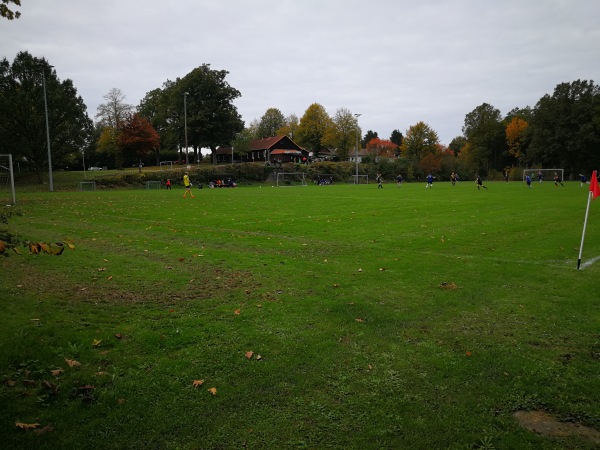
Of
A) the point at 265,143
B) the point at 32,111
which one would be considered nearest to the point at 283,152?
the point at 265,143

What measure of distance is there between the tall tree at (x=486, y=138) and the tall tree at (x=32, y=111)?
290ft

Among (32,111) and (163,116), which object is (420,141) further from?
(32,111)

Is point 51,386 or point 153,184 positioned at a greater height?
point 51,386

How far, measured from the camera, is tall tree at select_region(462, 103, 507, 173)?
101 m

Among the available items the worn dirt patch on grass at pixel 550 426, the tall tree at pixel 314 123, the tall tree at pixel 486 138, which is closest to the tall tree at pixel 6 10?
the worn dirt patch on grass at pixel 550 426

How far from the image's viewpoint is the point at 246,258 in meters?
10.1

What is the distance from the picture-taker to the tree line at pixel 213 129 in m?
48.4

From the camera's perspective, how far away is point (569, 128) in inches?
3223

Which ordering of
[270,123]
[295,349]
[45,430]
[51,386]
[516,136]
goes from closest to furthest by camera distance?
[45,430], [51,386], [295,349], [516,136], [270,123]

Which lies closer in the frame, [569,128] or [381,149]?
[569,128]

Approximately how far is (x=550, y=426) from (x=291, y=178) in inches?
2707

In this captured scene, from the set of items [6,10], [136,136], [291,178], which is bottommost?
[291,178]

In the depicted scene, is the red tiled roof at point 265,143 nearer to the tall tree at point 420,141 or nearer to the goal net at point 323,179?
the goal net at point 323,179

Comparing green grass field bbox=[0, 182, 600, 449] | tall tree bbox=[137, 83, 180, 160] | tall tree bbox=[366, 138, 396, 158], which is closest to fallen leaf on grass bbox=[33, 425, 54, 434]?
green grass field bbox=[0, 182, 600, 449]
